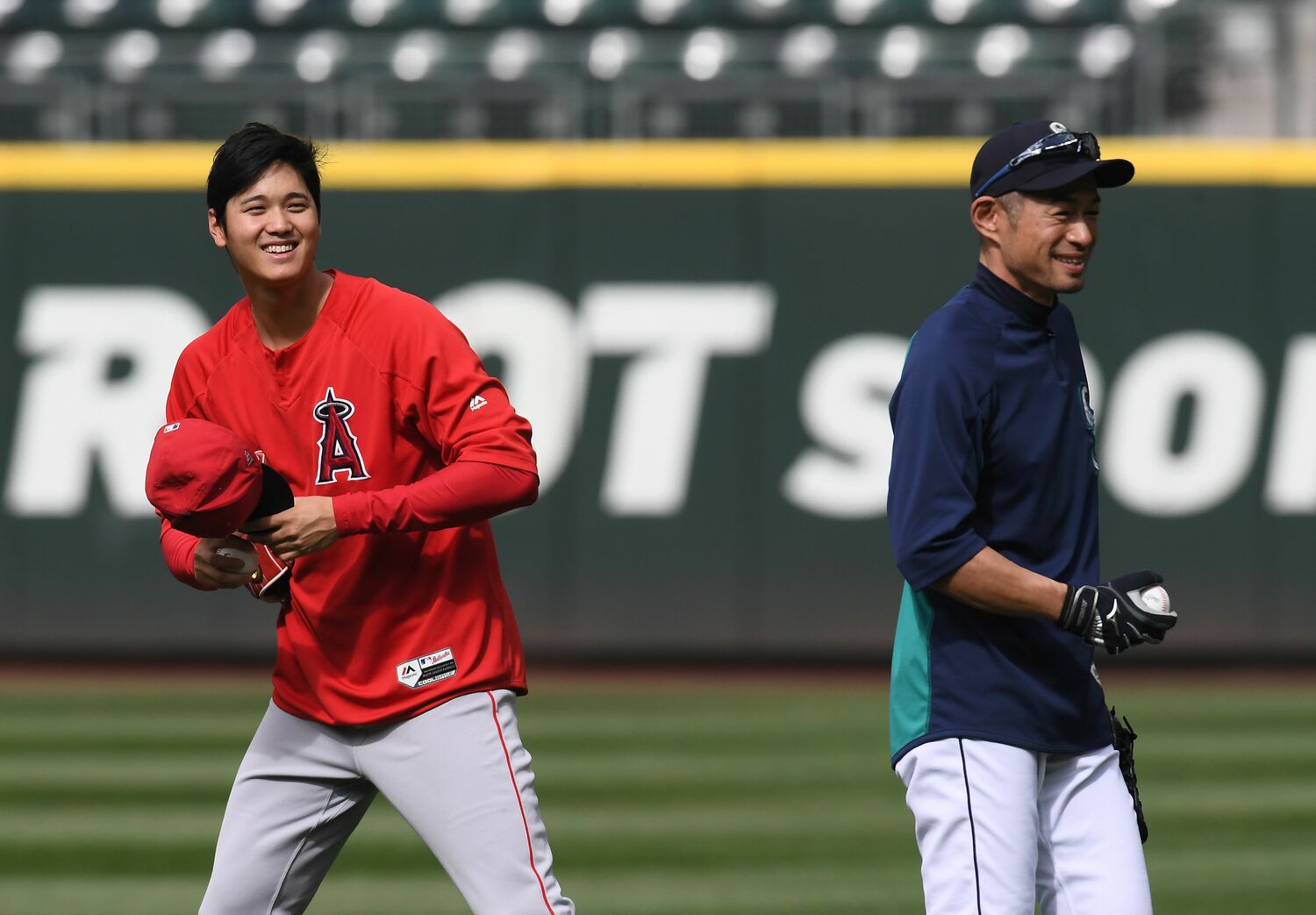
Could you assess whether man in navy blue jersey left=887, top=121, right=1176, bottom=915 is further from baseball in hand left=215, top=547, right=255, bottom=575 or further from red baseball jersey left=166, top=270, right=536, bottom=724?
baseball in hand left=215, top=547, right=255, bottom=575

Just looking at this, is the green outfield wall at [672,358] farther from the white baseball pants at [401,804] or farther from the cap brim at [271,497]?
the cap brim at [271,497]

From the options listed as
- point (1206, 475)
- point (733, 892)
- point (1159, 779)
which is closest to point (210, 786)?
point (733, 892)

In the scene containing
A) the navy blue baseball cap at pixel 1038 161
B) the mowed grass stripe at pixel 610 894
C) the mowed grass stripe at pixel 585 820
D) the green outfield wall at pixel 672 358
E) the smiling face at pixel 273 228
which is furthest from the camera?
the green outfield wall at pixel 672 358

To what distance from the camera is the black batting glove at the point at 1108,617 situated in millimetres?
3006

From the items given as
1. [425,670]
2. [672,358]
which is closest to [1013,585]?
[425,670]

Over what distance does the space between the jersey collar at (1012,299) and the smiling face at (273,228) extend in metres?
1.24

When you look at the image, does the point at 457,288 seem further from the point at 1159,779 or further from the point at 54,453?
the point at 1159,779

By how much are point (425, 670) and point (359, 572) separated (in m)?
0.23

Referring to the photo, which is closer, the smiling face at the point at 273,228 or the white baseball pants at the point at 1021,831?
the white baseball pants at the point at 1021,831

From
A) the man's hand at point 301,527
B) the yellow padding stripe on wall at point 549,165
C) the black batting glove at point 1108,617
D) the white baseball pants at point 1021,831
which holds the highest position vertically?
the yellow padding stripe on wall at point 549,165

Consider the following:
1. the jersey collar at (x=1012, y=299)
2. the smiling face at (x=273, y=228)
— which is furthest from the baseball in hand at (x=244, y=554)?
the jersey collar at (x=1012, y=299)

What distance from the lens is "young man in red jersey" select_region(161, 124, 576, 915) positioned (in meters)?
3.21

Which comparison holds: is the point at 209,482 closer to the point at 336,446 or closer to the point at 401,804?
the point at 336,446

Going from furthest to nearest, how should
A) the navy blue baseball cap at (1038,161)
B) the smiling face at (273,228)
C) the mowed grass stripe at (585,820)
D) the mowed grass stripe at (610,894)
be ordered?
the mowed grass stripe at (585,820)
the mowed grass stripe at (610,894)
the smiling face at (273,228)
the navy blue baseball cap at (1038,161)
